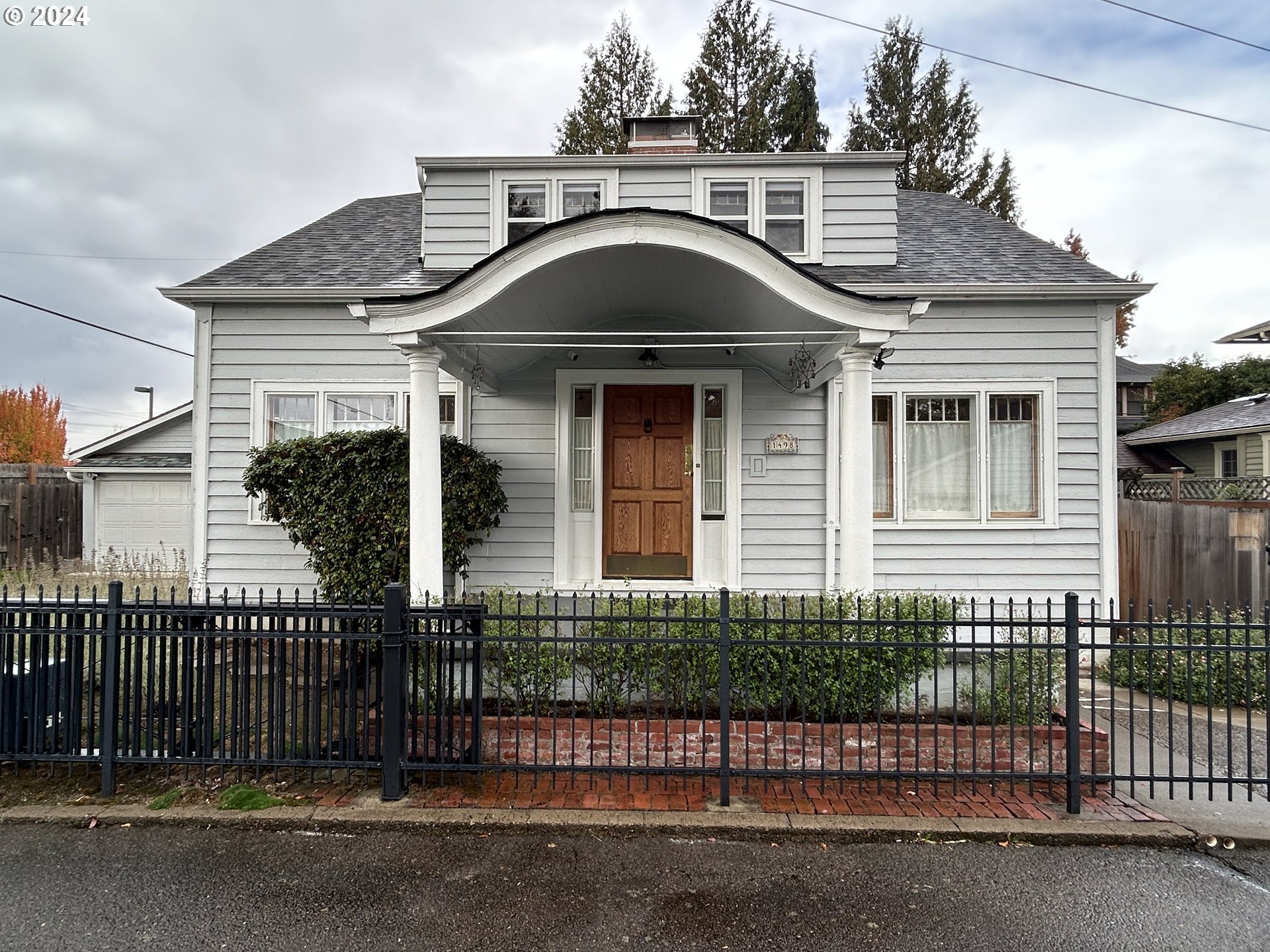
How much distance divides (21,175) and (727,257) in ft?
58.1

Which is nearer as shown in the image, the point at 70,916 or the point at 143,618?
the point at 70,916

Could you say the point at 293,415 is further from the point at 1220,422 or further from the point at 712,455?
the point at 1220,422

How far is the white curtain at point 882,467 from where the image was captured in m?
7.45

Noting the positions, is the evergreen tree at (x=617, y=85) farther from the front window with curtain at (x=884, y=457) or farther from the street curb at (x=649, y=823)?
the street curb at (x=649, y=823)

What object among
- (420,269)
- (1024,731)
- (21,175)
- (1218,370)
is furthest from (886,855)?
(1218,370)

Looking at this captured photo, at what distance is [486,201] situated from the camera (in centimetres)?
771

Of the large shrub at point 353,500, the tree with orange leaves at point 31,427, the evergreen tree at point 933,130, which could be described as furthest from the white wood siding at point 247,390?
the tree with orange leaves at point 31,427

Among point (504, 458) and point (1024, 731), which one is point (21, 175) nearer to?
point (504, 458)

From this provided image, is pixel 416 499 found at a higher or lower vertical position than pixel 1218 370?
lower

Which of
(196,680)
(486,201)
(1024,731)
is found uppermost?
(486,201)

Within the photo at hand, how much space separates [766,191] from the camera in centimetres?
762

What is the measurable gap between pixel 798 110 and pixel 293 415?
1689 centimetres

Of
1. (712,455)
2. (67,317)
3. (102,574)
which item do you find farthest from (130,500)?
(712,455)

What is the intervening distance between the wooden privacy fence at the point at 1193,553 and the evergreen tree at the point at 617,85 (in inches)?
621
